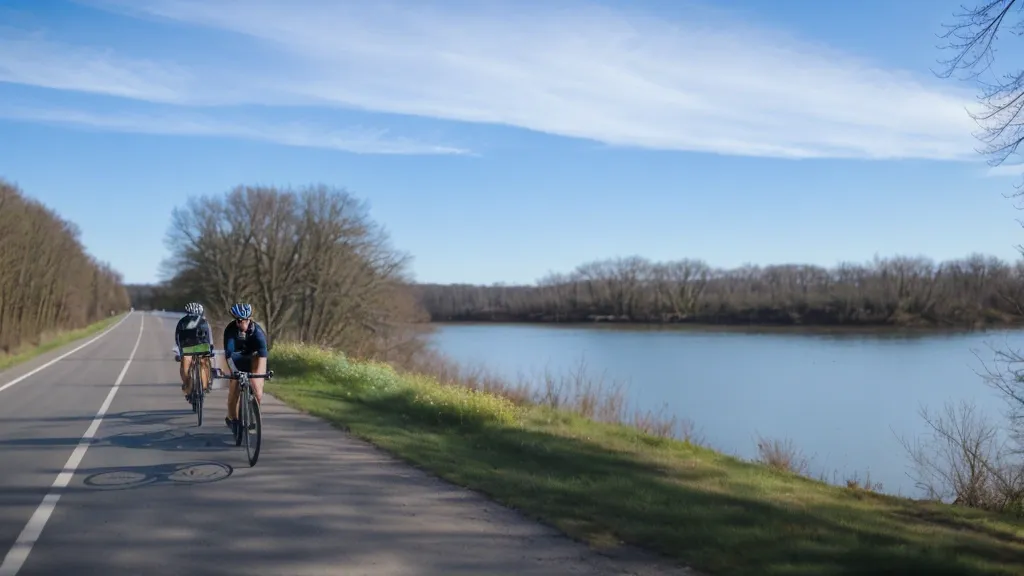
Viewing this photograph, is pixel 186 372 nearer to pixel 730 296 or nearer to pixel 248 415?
pixel 248 415

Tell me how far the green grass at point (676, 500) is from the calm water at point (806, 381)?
479cm

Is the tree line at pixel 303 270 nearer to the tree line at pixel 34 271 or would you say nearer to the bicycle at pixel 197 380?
the tree line at pixel 34 271

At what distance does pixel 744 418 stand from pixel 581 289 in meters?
70.3

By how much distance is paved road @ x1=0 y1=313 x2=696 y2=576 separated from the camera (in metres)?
5.38

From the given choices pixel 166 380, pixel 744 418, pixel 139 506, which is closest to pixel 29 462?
pixel 139 506

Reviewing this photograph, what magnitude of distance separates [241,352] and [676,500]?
523 centimetres

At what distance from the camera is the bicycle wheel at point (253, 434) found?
859 cm

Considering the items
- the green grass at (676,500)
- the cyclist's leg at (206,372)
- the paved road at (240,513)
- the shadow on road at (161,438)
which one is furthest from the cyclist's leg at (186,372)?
the green grass at (676,500)

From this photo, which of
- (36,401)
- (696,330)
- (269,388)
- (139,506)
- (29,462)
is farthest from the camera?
(696,330)

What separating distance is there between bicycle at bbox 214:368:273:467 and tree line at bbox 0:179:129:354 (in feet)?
104

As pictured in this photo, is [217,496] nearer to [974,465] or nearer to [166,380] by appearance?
[974,465]

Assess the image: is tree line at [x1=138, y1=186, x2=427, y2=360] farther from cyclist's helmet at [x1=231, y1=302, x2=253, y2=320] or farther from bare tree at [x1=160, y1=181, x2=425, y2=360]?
cyclist's helmet at [x1=231, y1=302, x2=253, y2=320]

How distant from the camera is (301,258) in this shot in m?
46.5

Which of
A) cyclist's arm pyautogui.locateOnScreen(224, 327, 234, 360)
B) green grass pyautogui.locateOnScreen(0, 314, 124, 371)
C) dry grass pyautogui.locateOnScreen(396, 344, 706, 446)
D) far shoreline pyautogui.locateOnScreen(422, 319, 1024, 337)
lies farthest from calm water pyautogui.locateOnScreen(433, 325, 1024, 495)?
green grass pyautogui.locateOnScreen(0, 314, 124, 371)
